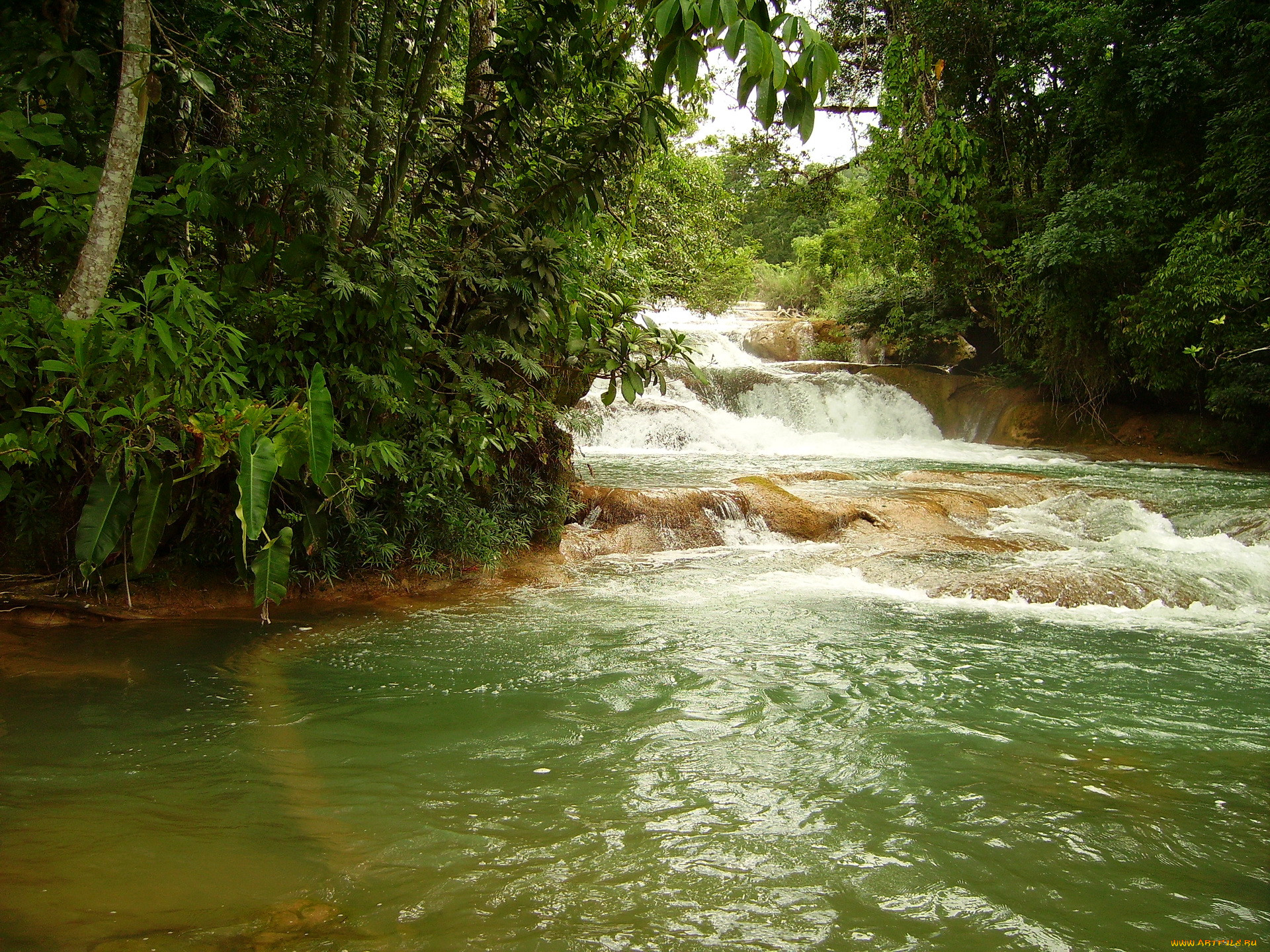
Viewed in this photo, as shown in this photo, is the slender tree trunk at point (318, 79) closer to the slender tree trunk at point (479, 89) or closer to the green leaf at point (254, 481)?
the slender tree trunk at point (479, 89)

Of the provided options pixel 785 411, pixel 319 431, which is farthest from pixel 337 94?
pixel 785 411

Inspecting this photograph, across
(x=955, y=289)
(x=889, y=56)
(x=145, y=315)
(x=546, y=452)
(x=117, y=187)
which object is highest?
(x=889, y=56)

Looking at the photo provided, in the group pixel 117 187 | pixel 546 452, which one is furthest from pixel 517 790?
pixel 546 452

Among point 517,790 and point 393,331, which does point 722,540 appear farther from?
point 517,790

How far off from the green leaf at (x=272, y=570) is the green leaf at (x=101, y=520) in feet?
2.65

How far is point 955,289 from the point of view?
20188 mm

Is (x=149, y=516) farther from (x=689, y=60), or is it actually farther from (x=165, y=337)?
(x=689, y=60)

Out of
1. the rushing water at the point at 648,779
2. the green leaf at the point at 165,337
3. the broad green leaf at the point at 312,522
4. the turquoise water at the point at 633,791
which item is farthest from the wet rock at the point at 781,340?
the green leaf at the point at 165,337

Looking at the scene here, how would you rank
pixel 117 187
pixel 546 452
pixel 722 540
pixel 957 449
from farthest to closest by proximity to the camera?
pixel 957 449, pixel 722 540, pixel 546 452, pixel 117 187

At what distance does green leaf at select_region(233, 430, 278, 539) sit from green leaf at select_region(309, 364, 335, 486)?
0.68ft

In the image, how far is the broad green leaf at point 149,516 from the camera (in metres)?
4.75

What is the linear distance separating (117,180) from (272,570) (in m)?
2.35

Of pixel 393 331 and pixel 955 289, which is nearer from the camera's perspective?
pixel 393 331

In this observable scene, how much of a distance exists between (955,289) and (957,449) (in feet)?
15.5
